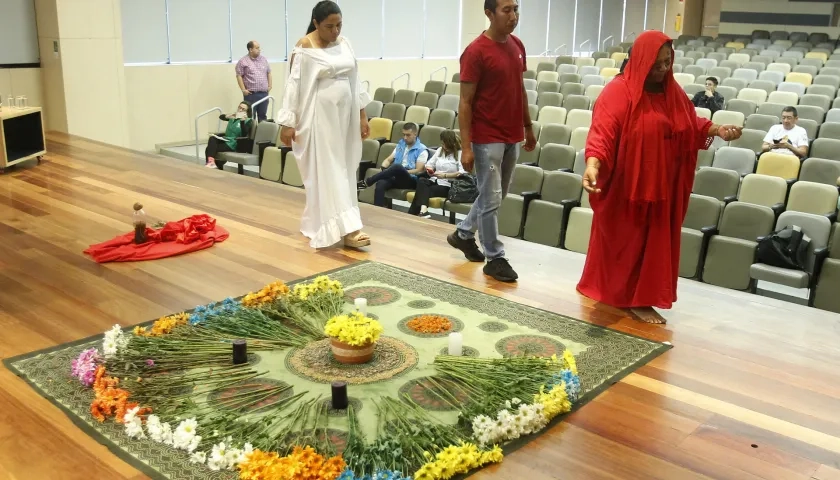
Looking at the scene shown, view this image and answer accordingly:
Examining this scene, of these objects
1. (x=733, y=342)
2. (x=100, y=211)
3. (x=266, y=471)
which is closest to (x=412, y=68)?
(x=100, y=211)

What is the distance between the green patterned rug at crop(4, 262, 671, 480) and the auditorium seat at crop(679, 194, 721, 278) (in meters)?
1.94

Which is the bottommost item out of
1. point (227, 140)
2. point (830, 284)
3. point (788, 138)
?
point (830, 284)

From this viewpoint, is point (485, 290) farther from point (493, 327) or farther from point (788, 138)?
point (788, 138)

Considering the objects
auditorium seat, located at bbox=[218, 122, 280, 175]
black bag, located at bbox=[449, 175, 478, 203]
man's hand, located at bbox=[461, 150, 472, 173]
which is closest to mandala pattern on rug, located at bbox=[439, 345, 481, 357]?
man's hand, located at bbox=[461, 150, 472, 173]

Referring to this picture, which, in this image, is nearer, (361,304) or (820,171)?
(361,304)

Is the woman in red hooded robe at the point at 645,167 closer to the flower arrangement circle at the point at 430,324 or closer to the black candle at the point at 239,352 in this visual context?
the flower arrangement circle at the point at 430,324

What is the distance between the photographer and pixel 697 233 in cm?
506

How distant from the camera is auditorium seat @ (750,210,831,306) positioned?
188 inches

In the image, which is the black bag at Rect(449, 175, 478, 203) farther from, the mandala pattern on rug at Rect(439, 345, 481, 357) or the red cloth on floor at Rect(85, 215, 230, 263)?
the mandala pattern on rug at Rect(439, 345, 481, 357)

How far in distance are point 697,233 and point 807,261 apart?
0.68 metres

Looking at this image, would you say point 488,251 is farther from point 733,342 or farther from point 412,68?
point 412,68

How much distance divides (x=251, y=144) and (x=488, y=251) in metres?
4.88

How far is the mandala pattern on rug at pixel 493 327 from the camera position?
332 centimetres

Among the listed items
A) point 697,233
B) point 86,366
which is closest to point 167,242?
point 86,366
